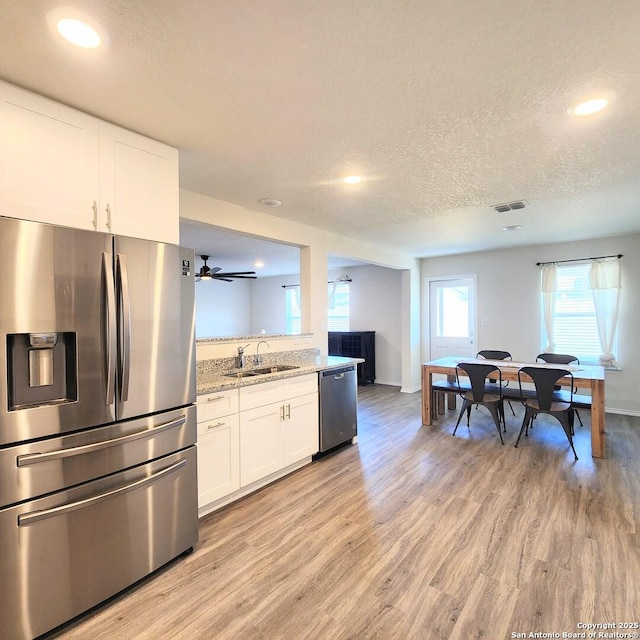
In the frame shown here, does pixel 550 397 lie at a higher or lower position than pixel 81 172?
lower

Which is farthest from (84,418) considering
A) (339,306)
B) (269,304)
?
(269,304)

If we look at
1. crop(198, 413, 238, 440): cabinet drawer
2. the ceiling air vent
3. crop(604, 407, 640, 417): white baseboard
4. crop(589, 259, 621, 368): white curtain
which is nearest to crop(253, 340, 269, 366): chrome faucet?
crop(198, 413, 238, 440): cabinet drawer

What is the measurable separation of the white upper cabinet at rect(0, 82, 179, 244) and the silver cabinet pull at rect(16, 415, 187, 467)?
109 centimetres

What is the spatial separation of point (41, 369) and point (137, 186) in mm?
1134

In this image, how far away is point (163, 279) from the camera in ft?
6.52

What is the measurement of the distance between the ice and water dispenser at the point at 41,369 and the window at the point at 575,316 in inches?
238

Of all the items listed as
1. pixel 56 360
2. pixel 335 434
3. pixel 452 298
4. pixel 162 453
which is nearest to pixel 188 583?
pixel 162 453

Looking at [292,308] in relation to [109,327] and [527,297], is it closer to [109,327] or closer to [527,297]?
[527,297]

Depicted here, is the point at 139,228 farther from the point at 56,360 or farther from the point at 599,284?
the point at 599,284

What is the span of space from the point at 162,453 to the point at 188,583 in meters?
0.68

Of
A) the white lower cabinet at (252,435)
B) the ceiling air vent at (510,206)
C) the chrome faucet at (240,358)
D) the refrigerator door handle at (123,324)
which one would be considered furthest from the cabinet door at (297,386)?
the ceiling air vent at (510,206)

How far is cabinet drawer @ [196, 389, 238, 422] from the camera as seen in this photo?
2.43 m

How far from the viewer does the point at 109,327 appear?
5.67 feet

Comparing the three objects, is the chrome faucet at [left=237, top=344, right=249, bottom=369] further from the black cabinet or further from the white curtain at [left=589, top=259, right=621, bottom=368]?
the white curtain at [left=589, top=259, right=621, bottom=368]
